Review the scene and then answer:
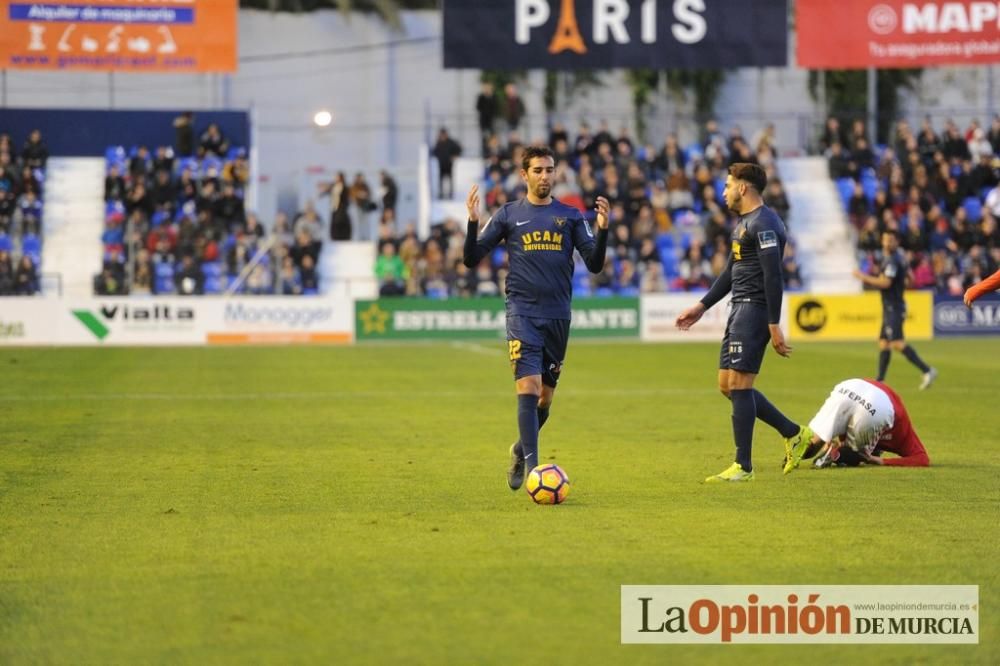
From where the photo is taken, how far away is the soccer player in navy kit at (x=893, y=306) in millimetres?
19906

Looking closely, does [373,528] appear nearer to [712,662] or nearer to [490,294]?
[712,662]

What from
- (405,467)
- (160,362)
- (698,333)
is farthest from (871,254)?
(405,467)

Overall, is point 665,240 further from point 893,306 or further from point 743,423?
point 743,423

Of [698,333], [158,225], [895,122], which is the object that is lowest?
[698,333]

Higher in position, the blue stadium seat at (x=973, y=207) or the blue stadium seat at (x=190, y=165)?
the blue stadium seat at (x=190, y=165)

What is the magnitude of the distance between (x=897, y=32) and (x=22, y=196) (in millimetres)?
19997

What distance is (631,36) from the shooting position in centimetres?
3394

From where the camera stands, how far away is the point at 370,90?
1658 inches

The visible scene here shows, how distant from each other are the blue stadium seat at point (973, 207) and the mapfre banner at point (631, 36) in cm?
759

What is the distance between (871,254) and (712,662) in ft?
106

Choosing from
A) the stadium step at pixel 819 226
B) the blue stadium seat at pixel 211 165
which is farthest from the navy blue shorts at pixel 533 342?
the blue stadium seat at pixel 211 165

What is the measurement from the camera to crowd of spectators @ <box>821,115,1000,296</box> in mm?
36312

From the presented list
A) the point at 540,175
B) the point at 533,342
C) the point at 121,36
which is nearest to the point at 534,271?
the point at 533,342

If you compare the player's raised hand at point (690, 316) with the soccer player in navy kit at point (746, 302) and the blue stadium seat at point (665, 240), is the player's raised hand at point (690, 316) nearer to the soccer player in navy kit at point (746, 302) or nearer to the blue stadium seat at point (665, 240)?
the soccer player in navy kit at point (746, 302)
